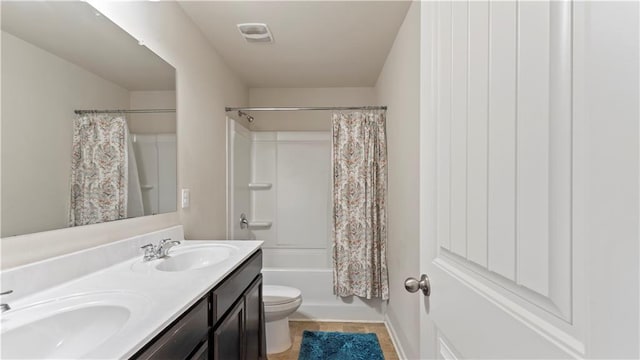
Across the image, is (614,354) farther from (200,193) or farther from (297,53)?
(297,53)

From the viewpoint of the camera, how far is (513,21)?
50 centimetres

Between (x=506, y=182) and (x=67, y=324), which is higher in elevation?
(x=506, y=182)

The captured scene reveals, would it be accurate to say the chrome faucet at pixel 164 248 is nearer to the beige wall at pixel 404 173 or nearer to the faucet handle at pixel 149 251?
the faucet handle at pixel 149 251

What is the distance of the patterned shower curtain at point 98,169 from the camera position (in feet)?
3.71

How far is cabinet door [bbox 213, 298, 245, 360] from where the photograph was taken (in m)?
1.18

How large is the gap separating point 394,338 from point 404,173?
133cm

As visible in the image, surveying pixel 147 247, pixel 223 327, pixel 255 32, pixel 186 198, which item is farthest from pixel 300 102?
pixel 223 327

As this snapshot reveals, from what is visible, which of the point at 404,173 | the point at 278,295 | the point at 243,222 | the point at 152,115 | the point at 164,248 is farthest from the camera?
the point at 243,222

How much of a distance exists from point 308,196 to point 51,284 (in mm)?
2606

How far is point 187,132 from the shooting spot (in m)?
1.95

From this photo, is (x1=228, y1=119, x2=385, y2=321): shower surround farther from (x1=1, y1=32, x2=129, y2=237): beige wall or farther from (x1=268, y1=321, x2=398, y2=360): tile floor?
(x1=1, y1=32, x2=129, y2=237): beige wall

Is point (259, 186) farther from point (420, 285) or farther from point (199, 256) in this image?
point (420, 285)

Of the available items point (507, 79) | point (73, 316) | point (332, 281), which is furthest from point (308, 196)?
point (507, 79)

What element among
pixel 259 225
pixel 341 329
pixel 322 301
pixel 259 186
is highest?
pixel 259 186
